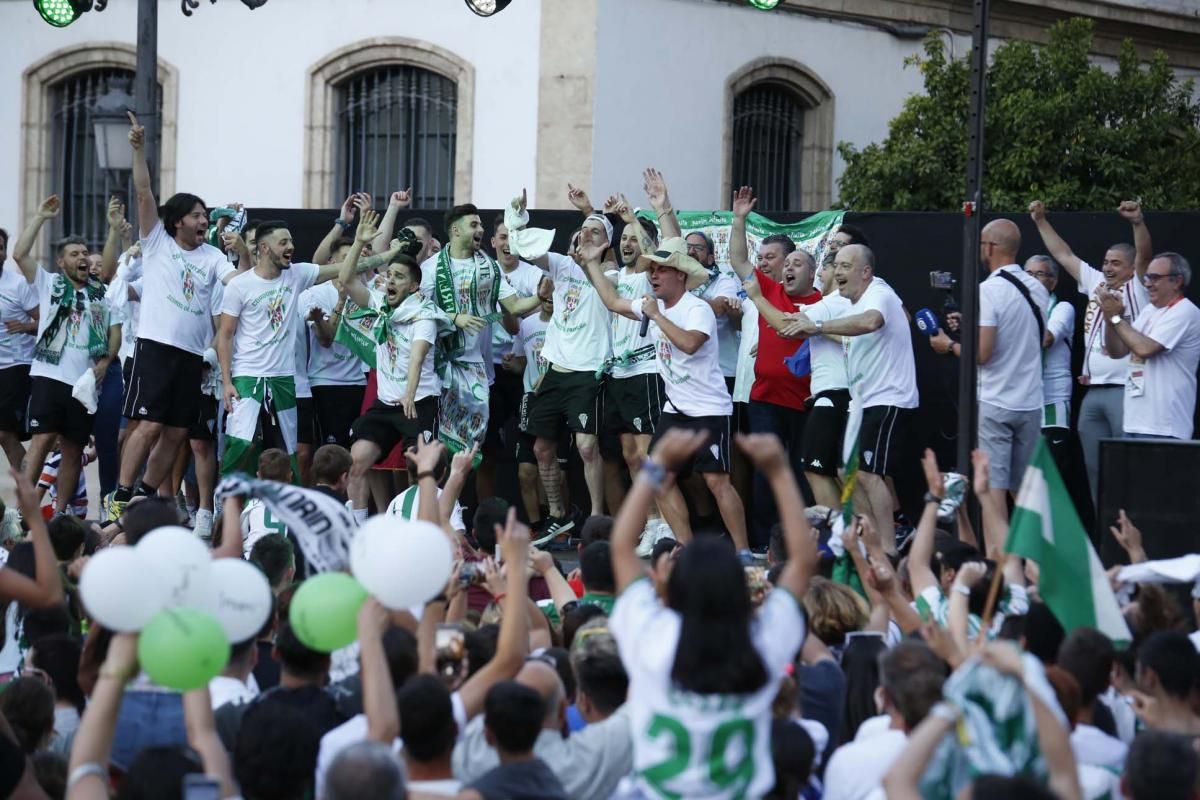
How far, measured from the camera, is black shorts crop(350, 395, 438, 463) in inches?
441

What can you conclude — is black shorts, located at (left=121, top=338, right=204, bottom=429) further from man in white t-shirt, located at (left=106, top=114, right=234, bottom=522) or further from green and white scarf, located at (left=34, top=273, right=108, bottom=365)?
green and white scarf, located at (left=34, top=273, right=108, bottom=365)

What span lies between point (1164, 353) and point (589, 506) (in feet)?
13.6

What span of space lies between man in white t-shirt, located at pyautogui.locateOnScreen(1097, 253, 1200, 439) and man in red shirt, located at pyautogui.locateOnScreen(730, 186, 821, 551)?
1.89 m

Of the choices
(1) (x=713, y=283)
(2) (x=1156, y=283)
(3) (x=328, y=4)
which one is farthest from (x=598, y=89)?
(2) (x=1156, y=283)

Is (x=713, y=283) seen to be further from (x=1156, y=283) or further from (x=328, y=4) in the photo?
(x=328, y=4)

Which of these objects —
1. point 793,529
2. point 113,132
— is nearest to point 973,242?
point 793,529

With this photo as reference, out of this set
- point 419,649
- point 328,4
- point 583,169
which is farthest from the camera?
point 328,4

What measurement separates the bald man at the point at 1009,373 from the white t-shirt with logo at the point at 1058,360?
0.61 metres

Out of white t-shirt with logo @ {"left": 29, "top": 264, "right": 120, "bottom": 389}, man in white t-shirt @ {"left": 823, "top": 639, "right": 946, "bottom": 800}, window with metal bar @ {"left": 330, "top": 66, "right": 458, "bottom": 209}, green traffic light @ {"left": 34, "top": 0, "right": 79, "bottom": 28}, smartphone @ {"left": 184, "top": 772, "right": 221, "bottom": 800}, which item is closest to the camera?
smartphone @ {"left": 184, "top": 772, "right": 221, "bottom": 800}

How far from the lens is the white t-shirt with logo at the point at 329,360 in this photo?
12219 mm

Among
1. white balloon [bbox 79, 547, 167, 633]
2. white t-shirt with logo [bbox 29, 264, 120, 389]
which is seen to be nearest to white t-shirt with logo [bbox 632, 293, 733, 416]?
white t-shirt with logo [bbox 29, 264, 120, 389]

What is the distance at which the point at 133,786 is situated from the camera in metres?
4.01

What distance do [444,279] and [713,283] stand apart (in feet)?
5.47

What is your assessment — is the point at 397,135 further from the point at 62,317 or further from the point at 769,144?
the point at 62,317
